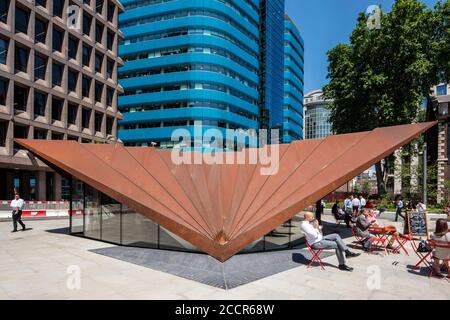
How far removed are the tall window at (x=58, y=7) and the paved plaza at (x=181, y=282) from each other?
33398mm

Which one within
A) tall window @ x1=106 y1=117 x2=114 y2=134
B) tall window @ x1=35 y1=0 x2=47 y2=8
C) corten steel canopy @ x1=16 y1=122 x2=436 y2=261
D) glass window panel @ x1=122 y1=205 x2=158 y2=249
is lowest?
glass window panel @ x1=122 y1=205 x2=158 y2=249

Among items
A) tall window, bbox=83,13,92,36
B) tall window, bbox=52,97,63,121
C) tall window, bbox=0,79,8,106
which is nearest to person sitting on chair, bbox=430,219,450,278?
tall window, bbox=0,79,8,106

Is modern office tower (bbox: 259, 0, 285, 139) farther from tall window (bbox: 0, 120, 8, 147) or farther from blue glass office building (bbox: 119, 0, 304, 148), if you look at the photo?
tall window (bbox: 0, 120, 8, 147)

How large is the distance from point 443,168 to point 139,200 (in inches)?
1510

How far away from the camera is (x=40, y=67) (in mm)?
32875

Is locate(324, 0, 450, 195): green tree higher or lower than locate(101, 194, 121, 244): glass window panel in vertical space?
higher

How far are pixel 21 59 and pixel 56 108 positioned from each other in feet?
19.6

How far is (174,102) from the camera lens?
205ft

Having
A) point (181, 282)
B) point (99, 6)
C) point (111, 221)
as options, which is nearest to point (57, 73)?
point (99, 6)

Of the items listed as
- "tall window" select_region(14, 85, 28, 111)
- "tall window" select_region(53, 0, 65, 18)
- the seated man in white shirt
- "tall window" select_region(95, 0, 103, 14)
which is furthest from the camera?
"tall window" select_region(95, 0, 103, 14)

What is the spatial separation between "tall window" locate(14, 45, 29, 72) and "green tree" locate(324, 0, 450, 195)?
3214 centimetres

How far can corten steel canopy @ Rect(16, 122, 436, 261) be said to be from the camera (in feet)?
27.5
